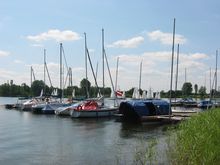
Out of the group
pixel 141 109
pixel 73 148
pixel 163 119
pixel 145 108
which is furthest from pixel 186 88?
pixel 73 148

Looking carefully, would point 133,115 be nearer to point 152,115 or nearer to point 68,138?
point 152,115

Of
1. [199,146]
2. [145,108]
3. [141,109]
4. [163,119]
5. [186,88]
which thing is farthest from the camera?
[186,88]

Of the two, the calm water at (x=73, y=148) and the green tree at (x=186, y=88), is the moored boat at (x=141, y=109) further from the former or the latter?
the green tree at (x=186, y=88)

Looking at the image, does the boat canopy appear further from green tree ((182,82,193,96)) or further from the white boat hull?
green tree ((182,82,193,96))

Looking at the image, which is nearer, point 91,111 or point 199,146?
point 199,146

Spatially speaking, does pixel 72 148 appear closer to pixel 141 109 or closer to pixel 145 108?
pixel 141 109

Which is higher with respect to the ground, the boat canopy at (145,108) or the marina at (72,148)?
the boat canopy at (145,108)

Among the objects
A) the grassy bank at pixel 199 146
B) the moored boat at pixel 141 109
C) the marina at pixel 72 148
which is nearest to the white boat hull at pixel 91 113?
the moored boat at pixel 141 109

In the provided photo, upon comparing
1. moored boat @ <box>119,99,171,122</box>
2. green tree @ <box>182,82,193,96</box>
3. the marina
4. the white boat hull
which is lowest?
the marina

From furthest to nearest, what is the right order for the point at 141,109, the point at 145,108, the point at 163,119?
the point at 145,108
the point at 141,109
the point at 163,119

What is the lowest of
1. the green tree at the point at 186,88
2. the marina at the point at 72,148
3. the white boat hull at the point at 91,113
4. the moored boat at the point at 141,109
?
the marina at the point at 72,148

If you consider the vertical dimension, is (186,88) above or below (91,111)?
above

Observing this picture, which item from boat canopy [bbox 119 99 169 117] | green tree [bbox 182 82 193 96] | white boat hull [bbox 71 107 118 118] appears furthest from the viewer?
green tree [bbox 182 82 193 96]

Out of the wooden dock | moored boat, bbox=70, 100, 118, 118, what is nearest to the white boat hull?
moored boat, bbox=70, 100, 118, 118
